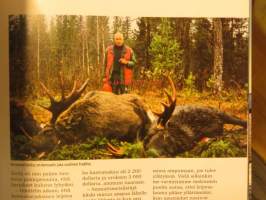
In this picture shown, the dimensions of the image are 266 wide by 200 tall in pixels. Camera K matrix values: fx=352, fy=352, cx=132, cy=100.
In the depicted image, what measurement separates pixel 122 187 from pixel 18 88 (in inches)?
9.1

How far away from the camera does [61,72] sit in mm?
563

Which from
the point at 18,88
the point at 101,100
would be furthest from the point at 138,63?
the point at 18,88

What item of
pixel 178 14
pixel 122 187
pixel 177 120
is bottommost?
pixel 122 187

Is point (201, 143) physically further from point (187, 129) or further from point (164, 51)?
point (164, 51)

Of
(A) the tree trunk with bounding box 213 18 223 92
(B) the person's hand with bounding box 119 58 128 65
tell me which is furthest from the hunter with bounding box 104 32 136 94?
(A) the tree trunk with bounding box 213 18 223 92

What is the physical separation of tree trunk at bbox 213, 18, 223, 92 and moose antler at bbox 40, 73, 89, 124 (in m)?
0.21

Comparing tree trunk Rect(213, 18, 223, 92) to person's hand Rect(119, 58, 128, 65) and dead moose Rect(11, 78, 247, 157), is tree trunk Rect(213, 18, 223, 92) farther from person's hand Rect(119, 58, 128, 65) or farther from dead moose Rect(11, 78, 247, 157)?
person's hand Rect(119, 58, 128, 65)

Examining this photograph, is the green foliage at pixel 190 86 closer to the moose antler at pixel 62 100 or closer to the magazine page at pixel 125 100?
the magazine page at pixel 125 100

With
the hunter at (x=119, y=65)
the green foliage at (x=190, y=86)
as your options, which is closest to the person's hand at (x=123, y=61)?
the hunter at (x=119, y=65)

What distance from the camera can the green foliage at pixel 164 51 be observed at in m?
0.57

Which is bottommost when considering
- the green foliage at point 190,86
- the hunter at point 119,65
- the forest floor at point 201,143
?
the forest floor at point 201,143

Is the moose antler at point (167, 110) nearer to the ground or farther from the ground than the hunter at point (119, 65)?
nearer to the ground

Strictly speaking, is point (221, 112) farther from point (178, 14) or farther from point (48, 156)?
point (48, 156)

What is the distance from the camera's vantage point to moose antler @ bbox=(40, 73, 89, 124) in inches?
22.1
